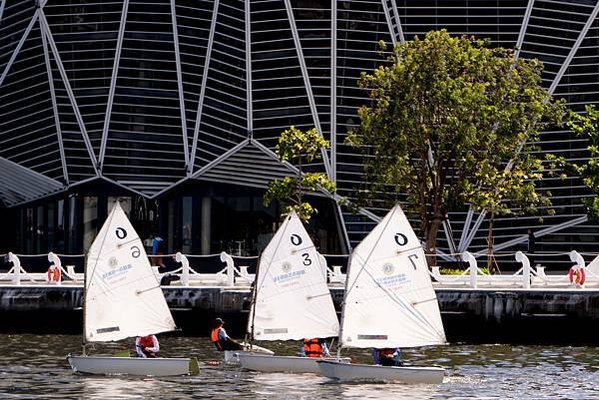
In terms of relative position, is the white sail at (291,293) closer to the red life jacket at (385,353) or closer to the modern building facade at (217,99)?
the red life jacket at (385,353)

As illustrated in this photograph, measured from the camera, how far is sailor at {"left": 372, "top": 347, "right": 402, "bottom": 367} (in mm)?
49594

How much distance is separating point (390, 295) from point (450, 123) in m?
21.4

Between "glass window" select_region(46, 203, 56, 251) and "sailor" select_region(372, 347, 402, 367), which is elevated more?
"glass window" select_region(46, 203, 56, 251)

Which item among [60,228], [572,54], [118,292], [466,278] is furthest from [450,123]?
[60,228]

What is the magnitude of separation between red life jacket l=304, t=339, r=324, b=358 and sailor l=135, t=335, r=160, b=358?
4469 mm

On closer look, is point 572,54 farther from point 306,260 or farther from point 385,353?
point 385,353

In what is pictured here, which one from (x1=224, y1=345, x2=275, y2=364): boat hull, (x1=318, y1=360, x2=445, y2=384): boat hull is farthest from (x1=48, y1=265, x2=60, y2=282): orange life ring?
(x1=318, y1=360, x2=445, y2=384): boat hull

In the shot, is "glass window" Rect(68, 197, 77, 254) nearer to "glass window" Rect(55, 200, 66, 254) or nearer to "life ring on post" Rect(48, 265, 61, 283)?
"glass window" Rect(55, 200, 66, 254)

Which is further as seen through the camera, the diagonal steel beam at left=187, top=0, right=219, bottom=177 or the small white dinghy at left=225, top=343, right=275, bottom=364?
the diagonal steel beam at left=187, top=0, right=219, bottom=177

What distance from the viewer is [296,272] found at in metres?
53.1

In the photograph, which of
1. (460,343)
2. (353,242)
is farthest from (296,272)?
(353,242)

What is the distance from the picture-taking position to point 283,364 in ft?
168

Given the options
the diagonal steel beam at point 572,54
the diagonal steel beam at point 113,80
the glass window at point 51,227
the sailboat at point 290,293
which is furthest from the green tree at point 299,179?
the glass window at point 51,227

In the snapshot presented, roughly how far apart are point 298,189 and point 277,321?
74.8 feet
